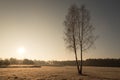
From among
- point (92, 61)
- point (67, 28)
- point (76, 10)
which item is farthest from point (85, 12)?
point (92, 61)

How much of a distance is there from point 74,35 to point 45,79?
551 inches

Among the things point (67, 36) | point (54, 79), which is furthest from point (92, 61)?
point (54, 79)

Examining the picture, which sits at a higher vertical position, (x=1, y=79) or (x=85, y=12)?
(x=85, y=12)

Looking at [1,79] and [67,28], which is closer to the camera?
[1,79]

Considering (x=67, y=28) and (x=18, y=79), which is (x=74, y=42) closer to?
(x=67, y=28)

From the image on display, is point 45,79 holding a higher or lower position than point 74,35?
lower

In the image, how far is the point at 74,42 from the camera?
39094 mm

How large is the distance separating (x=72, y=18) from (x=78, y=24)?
5.12 feet

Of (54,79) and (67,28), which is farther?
(67,28)

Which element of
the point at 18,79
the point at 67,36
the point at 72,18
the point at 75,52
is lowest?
the point at 18,79

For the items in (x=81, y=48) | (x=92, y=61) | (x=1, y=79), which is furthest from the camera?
(x=92, y=61)

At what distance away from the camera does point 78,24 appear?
3962cm

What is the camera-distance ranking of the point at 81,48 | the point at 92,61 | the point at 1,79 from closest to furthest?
the point at 1,79 → the point at 81,48 → the point at 92,61

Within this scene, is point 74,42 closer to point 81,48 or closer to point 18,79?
point 81,48
